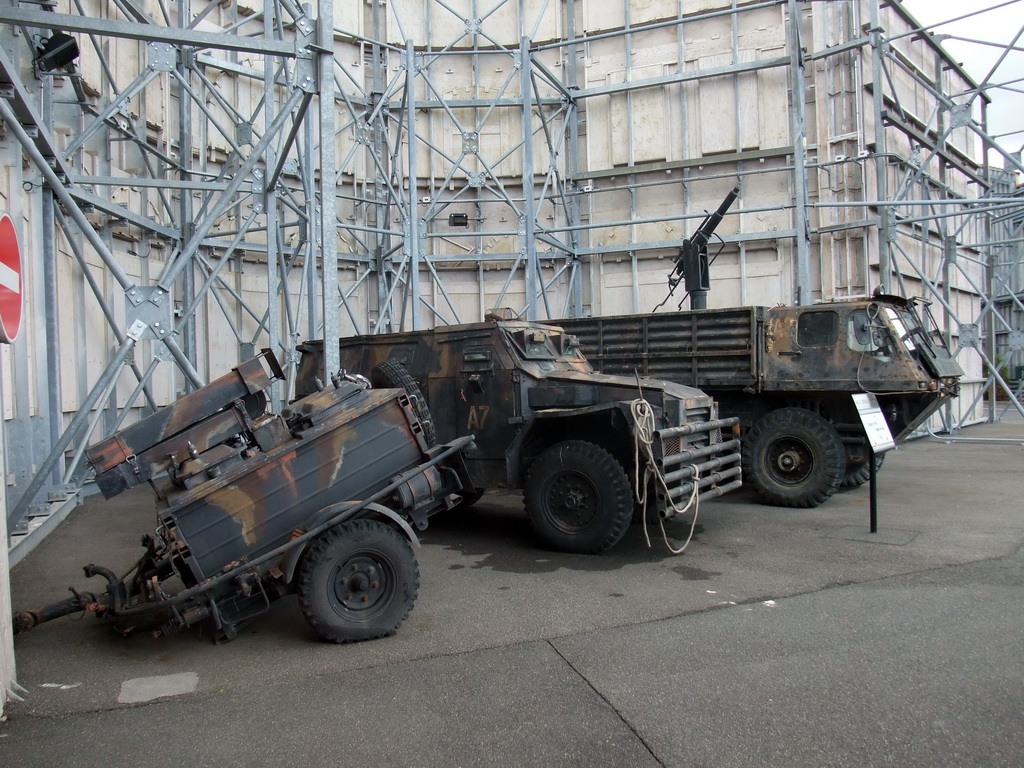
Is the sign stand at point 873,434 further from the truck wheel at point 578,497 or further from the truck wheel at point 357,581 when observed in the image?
the truck wheel at point 357,581

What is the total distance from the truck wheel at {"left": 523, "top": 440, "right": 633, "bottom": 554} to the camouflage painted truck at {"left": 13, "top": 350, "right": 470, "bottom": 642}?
5.95 feet

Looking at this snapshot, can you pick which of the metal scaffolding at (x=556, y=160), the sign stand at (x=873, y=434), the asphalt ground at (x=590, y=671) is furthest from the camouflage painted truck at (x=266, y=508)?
the metal scaffolding at (x=556, y=160)

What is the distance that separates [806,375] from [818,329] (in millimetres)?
599

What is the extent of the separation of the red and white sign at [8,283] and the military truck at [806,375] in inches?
284

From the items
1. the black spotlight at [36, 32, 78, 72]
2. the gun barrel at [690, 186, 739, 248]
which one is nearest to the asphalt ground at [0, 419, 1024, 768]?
the black spotlight at [36, 32, 78, 72]

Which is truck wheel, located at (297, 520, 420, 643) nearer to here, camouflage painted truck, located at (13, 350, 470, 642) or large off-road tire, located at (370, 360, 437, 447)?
camouflage painted truck, located at (13, 350, 470, 642)

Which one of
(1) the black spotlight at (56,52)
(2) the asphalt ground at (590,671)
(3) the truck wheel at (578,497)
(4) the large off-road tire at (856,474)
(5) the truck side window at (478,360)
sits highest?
(1) the black spotlight at (56,52)

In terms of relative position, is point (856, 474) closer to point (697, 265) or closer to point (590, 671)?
point (697, 265)

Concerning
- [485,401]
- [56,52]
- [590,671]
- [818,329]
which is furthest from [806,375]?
[56,52]

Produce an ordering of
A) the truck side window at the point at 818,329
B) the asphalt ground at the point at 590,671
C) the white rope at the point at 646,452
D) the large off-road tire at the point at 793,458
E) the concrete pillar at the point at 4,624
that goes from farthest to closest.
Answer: the truck side window at the point at 818,329 < the large off-road tire at the point at 793,458 < the white rope at the point at 646,452 < the concrete pillar at the point at 4,624 < the asphalt ground at the point at 590,671

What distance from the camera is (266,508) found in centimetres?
447

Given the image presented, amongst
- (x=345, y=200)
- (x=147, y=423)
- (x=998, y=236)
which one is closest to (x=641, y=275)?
(x=345, y=200)

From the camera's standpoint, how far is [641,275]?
15.2 m

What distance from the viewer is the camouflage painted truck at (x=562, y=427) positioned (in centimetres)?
631
